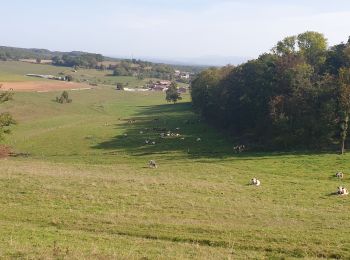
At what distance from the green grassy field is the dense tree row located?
237 inches

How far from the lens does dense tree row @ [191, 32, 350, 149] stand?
56094 mm

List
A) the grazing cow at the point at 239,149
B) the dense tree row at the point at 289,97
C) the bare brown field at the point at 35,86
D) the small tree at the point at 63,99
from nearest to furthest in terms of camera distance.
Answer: the dense tree row at the point at 289,97, the grazing cow at the point at 239,149, the small tree at the point at 63,99, the bare brown field at the point at 35,86

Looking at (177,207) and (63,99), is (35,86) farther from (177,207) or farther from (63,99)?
(177,207)

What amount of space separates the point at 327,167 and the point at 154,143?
98.8 ft

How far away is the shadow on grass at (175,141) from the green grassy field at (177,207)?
80cm

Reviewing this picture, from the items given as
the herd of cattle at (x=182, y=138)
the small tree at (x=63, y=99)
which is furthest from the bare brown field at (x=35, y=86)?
the herd of cattle at (x=182, y=138)

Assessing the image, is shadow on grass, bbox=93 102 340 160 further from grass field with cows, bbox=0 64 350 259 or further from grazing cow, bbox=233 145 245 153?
grazing cow, bbox=233 145 245 153

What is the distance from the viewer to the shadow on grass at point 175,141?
57.1 metres

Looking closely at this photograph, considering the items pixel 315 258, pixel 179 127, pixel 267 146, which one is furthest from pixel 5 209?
pixel 179 127

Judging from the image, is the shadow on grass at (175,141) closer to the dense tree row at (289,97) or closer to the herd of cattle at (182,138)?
the herd of cattle at (182,138)

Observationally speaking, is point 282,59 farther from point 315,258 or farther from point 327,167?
point 315,258

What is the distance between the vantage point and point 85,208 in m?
24.9

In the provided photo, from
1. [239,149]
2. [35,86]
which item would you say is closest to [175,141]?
[239,149]

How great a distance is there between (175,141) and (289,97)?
18.7 m
